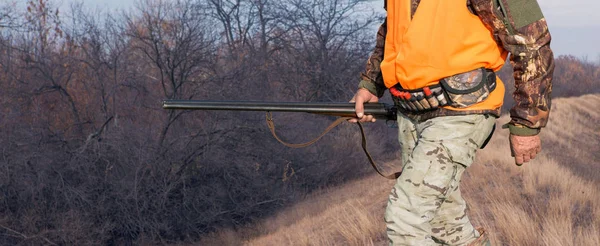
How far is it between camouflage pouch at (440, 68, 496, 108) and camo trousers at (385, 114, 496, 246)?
77 mm

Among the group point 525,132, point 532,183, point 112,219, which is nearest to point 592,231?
point 525,132

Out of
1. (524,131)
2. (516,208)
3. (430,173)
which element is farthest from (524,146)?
(516,208)

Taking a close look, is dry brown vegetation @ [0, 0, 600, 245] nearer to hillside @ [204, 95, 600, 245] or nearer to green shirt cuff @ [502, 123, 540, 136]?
hillside @ [204, 95, 600, 245]

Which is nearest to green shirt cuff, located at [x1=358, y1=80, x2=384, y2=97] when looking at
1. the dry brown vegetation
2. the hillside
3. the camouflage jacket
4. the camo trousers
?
the camo trousers

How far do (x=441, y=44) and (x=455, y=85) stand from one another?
202mm

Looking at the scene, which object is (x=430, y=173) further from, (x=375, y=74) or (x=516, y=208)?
(x=516, y=208)

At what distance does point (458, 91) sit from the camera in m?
3.09

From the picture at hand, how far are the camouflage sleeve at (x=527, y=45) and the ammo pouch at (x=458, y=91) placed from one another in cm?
16

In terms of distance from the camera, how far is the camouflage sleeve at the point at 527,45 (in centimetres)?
306

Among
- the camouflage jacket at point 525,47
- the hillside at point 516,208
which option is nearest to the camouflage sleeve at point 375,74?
the camouflage jacket at point 525,47

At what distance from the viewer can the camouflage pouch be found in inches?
122

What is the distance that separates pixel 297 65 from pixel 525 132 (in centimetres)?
1539

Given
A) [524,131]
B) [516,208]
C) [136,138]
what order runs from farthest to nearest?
[136,138], [516,208], [524,131]

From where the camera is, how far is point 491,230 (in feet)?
16.5
